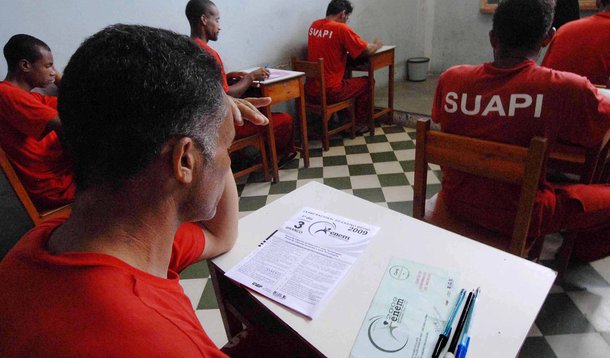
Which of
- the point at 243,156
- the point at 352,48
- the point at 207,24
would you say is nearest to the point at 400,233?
the point at 207,24

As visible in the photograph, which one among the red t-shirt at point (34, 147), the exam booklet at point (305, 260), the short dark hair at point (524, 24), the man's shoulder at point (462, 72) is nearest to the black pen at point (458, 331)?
the exam booklet at point (305, 260)

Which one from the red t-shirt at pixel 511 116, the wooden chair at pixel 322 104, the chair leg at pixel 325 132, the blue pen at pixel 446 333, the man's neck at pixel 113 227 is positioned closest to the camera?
the man's neck at pixel 113 227

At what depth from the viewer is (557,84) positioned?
3.87 ft

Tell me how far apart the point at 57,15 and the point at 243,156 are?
178 centimetres

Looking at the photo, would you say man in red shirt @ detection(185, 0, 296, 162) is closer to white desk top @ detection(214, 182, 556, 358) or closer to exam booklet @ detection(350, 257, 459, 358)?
white desk top @ detection(214, 182, 556, 358)

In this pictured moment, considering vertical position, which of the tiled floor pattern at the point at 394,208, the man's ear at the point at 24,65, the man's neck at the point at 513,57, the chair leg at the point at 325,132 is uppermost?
the man's ear at the point at 24,65

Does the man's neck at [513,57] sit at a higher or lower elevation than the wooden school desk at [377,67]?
higher

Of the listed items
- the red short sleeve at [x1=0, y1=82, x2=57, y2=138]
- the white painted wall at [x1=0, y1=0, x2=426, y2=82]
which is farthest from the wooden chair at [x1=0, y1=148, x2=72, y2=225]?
the white painted wall at [x1=0, y1=0, x2=426, y2=82]

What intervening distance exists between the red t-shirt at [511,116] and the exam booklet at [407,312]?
672 mm

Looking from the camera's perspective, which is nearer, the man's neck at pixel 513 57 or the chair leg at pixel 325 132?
the man's neck at pixel 513 57

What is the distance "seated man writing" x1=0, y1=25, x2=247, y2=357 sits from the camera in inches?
17.5

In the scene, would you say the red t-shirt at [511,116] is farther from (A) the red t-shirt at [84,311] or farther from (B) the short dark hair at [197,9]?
(B) the short dark hair at [197,9]

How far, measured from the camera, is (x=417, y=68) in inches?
206

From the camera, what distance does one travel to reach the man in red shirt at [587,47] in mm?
2125
